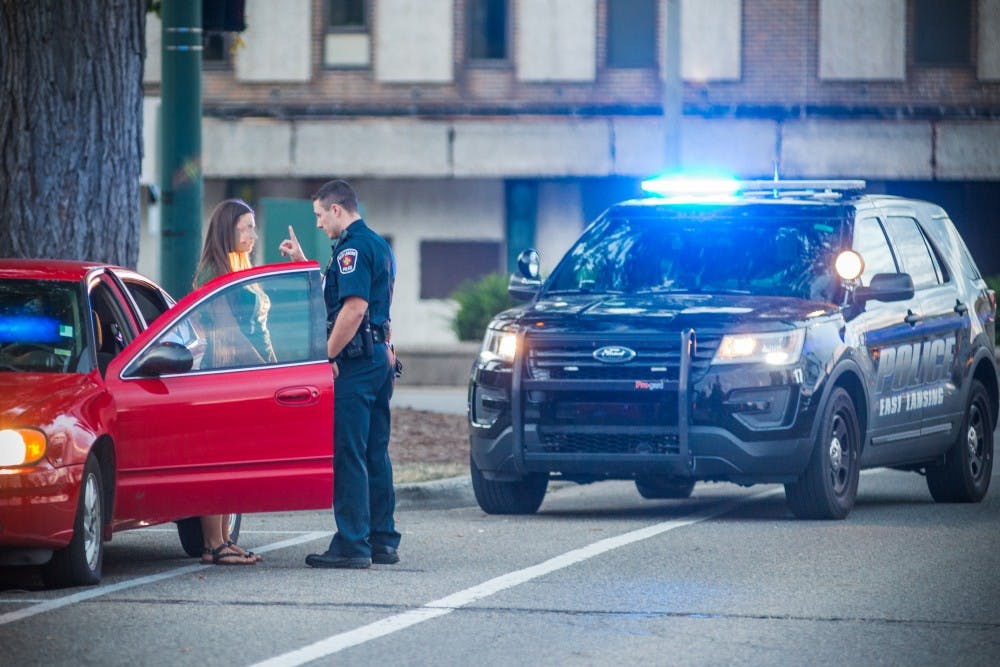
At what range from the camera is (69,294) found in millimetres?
9711

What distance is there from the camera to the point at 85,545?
899 cm

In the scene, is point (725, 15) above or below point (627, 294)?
above

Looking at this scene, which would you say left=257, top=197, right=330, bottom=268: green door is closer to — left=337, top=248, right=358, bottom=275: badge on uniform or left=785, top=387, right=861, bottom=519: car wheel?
left=785, top=387, right=861, bottom=519: car wheel

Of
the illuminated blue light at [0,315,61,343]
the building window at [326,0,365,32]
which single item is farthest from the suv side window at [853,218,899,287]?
the building window at [326,0,365,32]

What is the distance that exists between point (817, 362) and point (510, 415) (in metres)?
1.71

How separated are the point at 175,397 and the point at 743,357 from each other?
11.4 feet

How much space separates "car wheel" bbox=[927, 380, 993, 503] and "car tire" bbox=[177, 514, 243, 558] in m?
5.00

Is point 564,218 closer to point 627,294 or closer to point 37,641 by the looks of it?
point 627,294

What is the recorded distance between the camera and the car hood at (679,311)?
11641 millimetres

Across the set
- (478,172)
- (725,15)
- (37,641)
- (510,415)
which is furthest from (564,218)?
(37,641)

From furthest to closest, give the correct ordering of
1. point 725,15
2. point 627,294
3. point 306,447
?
point 725,15
point 627,294
point 306,447

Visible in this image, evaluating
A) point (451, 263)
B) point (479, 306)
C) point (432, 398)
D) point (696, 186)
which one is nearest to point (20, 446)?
point (696, 186)

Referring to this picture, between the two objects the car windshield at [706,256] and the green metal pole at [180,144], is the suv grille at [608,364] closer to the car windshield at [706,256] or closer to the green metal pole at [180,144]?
the car windshield at [706,256]

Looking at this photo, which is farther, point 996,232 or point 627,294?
point 996,232
